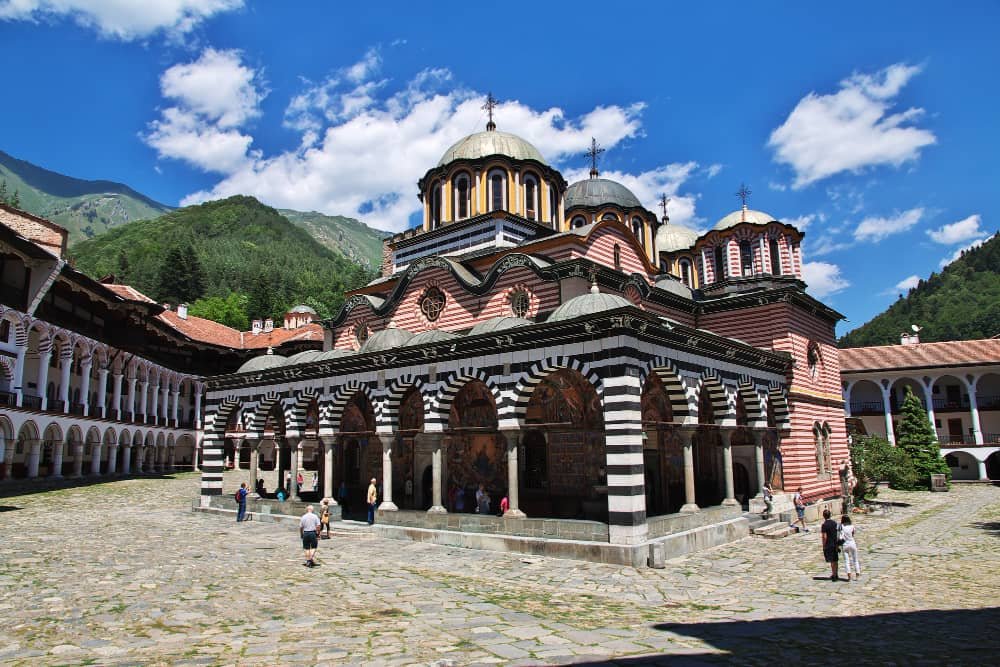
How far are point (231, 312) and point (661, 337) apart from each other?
59.6 metres

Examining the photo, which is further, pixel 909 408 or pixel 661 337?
pixel 909 408

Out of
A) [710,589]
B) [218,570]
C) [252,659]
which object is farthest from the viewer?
[218,570]

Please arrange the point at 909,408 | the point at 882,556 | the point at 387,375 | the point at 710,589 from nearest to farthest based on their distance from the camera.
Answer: the point at 710,589 → the point at 882,556 → the point at 387,375 → the point at 909,408

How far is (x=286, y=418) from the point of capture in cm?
1970

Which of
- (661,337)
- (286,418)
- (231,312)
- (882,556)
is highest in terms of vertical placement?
(231,312)

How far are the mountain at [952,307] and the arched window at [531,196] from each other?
60.3m

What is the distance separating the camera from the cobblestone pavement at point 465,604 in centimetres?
673

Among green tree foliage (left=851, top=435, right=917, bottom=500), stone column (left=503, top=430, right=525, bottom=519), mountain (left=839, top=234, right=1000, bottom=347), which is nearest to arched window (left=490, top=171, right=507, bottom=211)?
stone column (left=503, top=430, right=525, bottom=519)

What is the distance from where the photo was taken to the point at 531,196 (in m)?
23.8

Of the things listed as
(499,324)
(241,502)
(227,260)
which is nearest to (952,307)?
(499,324)

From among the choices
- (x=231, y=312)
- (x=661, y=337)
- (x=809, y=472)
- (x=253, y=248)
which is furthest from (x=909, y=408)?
(x=253, y=248)

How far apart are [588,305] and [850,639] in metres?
8.17

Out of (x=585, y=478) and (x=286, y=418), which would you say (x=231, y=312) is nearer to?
(x=286, y=418)

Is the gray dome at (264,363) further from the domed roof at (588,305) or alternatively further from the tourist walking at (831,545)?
the tourist walking at (831,545)
